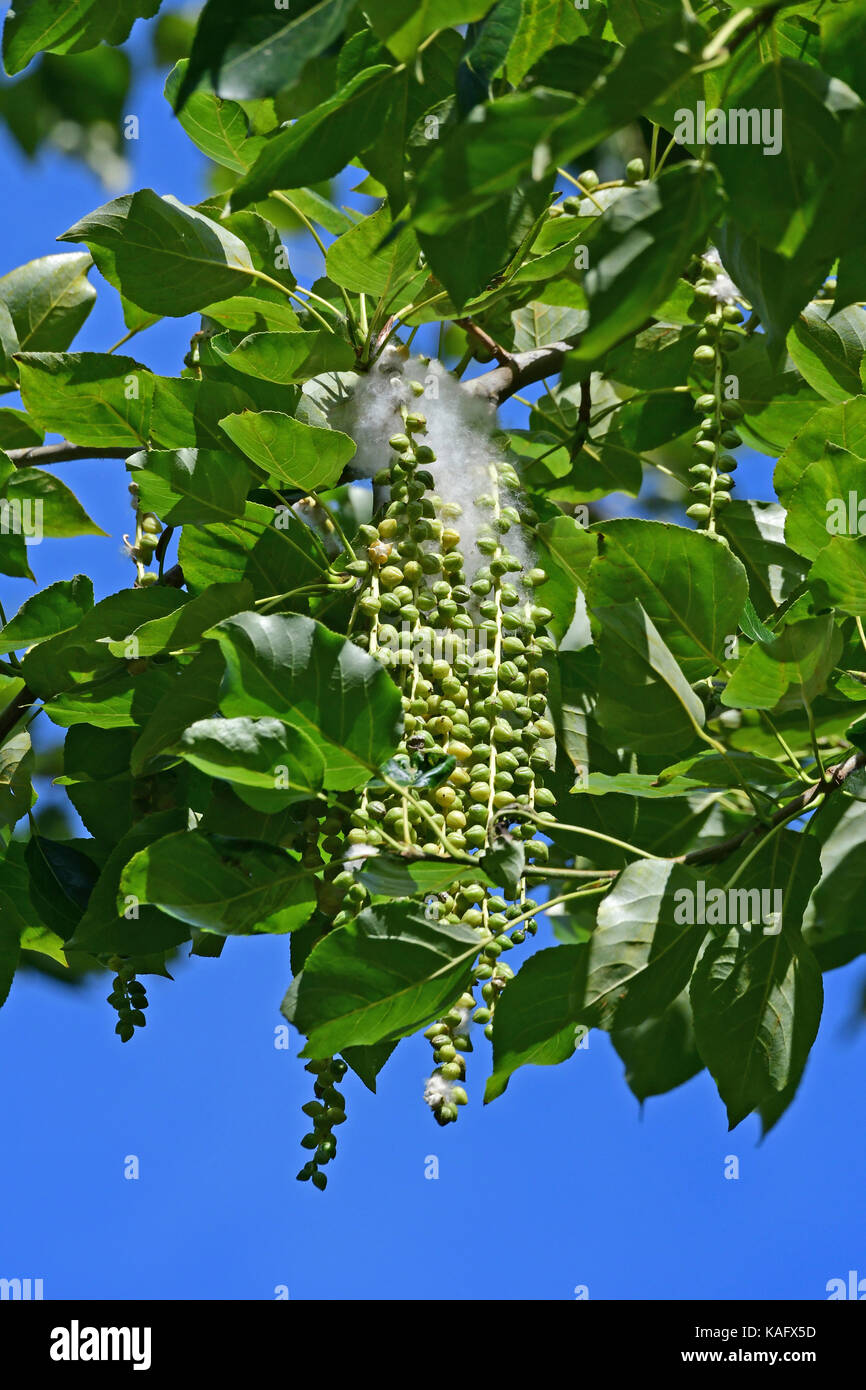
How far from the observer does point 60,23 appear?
2.94ft

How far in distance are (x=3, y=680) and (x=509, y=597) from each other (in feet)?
1.60

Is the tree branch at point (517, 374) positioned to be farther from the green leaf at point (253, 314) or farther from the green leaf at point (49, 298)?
the green leaf at point (49, 298)

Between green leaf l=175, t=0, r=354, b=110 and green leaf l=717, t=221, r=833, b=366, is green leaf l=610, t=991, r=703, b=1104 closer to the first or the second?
→ green leaf l=717, t=221, r=833, b=366

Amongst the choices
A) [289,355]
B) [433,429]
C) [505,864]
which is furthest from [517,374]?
[505,864]

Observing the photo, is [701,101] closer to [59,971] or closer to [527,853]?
[527,853]

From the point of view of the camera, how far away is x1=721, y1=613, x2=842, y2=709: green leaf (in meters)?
0.81

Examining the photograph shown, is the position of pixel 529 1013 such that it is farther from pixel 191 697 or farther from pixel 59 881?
pixel 59 881

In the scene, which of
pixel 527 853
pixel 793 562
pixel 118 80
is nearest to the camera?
pixel 527 853

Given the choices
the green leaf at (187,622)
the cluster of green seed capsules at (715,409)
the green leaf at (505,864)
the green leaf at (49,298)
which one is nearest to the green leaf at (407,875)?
the green leaf at (505,864)

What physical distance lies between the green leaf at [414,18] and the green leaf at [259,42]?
0.02m

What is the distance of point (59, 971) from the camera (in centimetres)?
144

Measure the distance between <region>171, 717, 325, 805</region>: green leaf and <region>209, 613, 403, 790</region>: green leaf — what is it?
0.02m

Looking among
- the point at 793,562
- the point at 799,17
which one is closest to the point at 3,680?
the point at 793,562

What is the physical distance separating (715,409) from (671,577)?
0.17 metres
